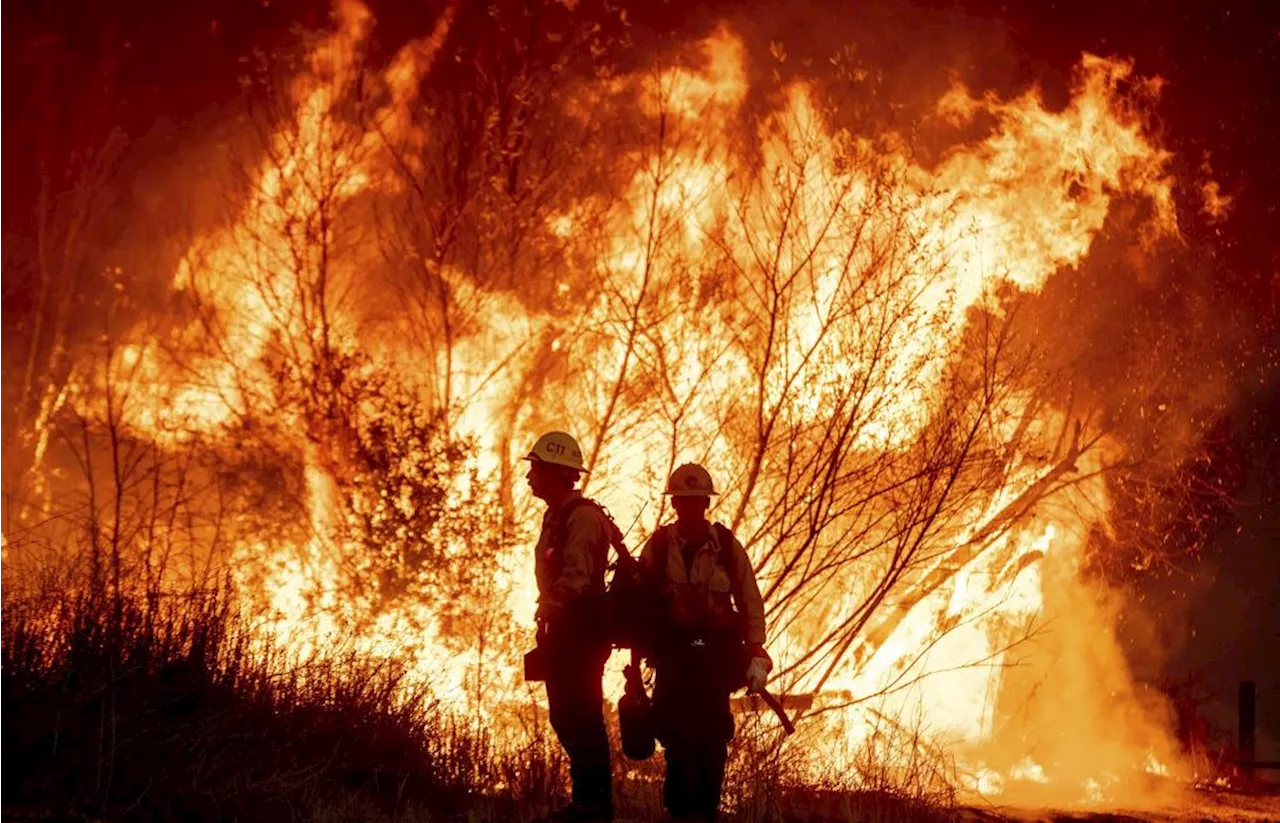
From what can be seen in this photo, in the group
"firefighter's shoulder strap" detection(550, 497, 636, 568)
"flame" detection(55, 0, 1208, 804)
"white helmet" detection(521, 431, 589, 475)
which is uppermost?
"flame" detection(55, 0, 1208, 804)

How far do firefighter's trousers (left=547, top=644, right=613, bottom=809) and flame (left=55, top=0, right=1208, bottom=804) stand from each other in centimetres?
372

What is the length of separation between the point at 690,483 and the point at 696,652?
2.89 feet

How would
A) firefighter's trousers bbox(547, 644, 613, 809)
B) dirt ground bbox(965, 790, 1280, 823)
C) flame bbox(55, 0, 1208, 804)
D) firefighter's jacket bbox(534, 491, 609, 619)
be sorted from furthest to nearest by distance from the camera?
1. flame bbox(55, 0, 1208, 804)
2. dirt ground bbox(965, 790, 1280, 823)
3. firefighter's trousers bbox(547, 644, 613, 809)
4. firefighter's jacket bbox(534, 491, 609, 619)

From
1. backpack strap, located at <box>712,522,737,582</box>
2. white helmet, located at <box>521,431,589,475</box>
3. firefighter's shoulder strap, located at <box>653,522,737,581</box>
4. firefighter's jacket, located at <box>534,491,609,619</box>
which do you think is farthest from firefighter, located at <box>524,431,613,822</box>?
backpack strap, located at <box>712,522,737,582</box>

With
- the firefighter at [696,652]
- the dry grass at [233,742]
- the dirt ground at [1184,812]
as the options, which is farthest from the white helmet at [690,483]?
the dirt ground at [1184,812]

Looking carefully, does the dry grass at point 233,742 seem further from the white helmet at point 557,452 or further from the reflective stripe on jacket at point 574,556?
the white helmet at point 557,452

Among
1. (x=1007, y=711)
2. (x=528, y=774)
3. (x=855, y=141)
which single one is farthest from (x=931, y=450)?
(x=1007, y=711)

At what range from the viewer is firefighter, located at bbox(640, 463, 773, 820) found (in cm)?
812

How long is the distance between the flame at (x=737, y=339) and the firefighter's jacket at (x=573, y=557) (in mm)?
3957

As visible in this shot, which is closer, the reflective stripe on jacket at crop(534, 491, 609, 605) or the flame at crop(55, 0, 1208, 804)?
the reflective stripe on jacket at crop(534, 491, 609, 605)

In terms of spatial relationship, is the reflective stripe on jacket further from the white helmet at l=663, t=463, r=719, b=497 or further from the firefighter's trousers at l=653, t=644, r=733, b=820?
the firefighter's trousers at l=653, t=644, r=733, b=820

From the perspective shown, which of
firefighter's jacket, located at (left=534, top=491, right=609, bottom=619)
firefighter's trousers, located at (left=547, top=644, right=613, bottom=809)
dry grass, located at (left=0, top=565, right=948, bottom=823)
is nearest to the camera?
dry grass, located at (left=0, top=565, right=948, bottom=823)

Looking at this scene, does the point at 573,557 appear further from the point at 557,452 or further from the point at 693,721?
the point at 693,721

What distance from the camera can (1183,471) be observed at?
17.7 metres
